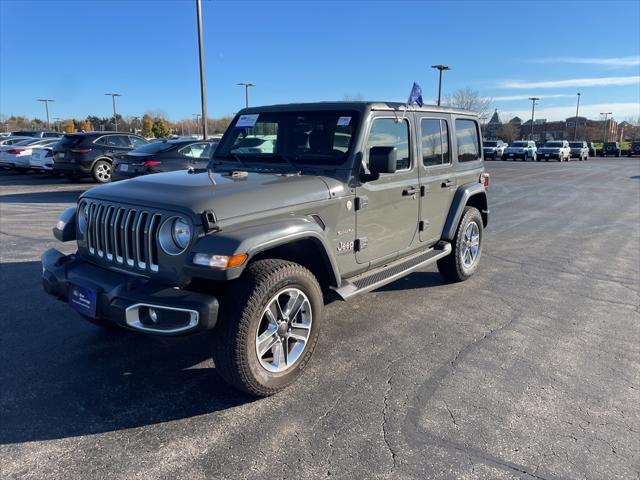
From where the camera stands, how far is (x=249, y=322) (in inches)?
121

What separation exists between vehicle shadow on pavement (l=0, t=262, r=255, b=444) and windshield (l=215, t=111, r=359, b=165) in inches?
68.9

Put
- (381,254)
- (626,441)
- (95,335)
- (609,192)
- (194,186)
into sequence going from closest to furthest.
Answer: (626,441) < (194,186) < (95,335) < (381,254) < (609,192)

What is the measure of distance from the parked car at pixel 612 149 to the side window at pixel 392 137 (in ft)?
188

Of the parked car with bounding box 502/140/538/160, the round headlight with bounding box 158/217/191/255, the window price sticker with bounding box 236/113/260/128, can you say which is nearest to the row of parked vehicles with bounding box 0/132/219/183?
the window price sticker with bounding box 236/113/260/128

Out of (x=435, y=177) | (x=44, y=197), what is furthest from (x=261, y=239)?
(x=44, y=197)

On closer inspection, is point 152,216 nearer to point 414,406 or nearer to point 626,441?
point 414,406

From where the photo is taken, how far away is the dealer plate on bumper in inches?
125

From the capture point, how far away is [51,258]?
3.71 m

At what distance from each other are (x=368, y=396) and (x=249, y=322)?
3.28 feet

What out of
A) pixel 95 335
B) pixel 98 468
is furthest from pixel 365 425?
pixel 95 335

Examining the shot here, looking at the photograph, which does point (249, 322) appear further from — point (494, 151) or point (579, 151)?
point (579, 151)

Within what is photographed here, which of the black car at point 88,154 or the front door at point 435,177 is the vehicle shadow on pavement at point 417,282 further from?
the black car at point 88,154

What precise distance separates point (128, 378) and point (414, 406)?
2.02 metres

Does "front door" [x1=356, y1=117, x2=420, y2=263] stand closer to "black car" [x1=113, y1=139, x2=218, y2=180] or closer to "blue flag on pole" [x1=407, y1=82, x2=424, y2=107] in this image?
"blue flag on pole" [x1=407, y1=82, x2=424, y2=107]
